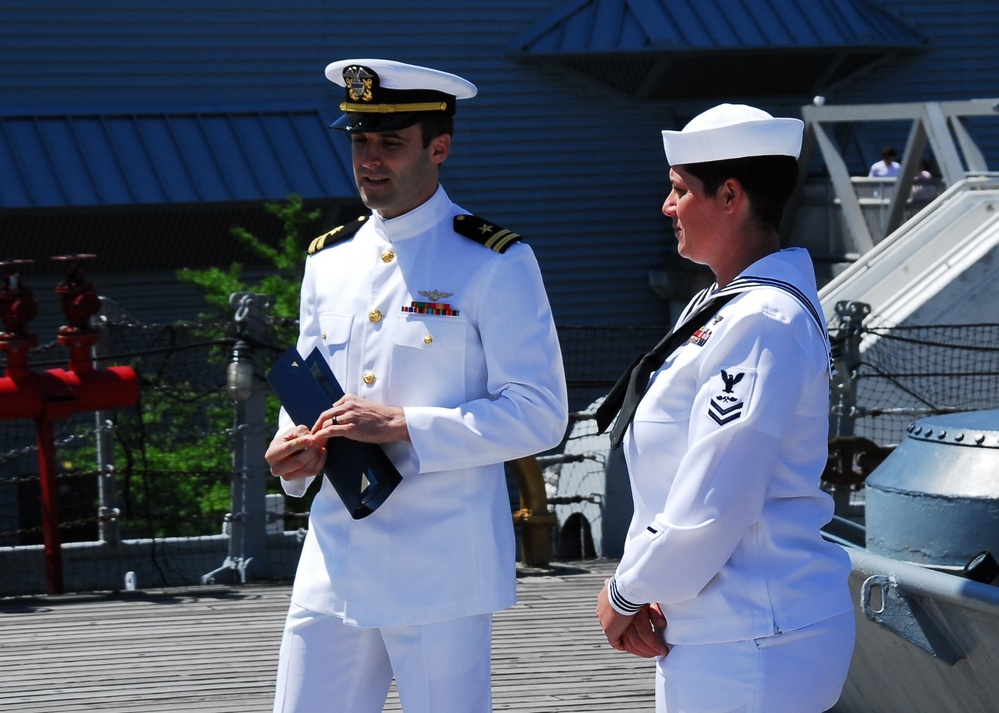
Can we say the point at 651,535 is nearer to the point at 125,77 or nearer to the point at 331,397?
the point at 331,397

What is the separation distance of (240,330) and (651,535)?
4.22 metres

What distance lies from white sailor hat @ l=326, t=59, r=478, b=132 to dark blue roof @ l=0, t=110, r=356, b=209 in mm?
12140

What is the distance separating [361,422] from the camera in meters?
2.53

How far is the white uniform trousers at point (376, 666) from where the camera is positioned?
2.54m

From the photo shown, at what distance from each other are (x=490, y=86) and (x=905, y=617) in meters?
14.1

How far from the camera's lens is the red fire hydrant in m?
5.59

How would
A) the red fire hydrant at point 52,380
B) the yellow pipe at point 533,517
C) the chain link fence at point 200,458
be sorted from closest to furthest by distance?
the red fire hydrant at point 52,380 → the yellow pipe at point 533,517 → the chain link fence at point 200,458

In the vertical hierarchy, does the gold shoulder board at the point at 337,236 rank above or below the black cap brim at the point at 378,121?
below

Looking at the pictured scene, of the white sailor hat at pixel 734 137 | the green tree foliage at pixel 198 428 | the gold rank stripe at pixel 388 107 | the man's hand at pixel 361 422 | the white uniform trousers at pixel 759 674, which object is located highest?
the gold rank stripe at pixel 388 107

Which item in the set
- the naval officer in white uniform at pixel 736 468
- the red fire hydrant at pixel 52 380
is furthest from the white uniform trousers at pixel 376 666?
the red fire hydrant at pixel 52 380

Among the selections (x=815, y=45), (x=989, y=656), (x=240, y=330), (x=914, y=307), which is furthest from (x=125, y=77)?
(x=989, y=656)

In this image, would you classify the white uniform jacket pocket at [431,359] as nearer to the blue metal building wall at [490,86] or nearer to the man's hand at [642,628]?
the man's hand at [642,628]

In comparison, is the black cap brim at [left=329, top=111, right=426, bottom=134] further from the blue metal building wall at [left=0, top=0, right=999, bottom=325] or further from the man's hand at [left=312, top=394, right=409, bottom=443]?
the blue metal building wall at [left=0, top=0, right=999, bottom=325]

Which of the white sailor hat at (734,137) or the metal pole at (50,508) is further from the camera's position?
the metal pole at (50,508)
